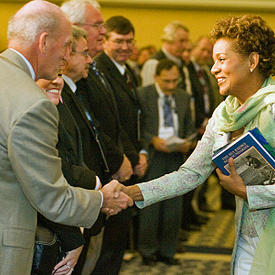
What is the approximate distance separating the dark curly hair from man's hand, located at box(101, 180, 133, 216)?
2.95 ft

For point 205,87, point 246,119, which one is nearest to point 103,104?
point 246,119

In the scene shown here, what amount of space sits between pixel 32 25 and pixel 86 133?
127 centimetres

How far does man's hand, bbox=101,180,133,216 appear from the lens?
298 centimetres

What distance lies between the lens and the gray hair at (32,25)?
100.0 inches

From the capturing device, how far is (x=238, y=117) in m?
2.80

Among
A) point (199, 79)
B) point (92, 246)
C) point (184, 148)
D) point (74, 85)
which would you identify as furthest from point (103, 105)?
point (199, 79)

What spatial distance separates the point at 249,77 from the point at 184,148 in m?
2.81

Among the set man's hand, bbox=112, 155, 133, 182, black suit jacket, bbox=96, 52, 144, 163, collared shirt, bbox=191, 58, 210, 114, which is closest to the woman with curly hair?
man's hand, bbox=112, 155, 133, 182

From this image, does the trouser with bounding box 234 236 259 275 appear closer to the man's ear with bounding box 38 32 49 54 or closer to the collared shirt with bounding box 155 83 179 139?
the man's ear with bounding box 38 32 49 54

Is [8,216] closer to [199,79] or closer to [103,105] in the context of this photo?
[103,105]

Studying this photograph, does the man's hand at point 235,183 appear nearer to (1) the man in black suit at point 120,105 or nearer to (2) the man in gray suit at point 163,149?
(1) the man in black suit at point 120,105

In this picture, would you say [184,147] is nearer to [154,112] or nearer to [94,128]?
[154,112]

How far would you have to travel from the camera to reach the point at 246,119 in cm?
278

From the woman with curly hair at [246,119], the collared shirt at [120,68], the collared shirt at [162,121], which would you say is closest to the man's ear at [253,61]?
the woman with curly hair at [246,119]
